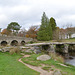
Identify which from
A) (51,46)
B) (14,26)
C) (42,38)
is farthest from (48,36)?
(14,26)

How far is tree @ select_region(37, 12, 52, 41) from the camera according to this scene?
36603 mm

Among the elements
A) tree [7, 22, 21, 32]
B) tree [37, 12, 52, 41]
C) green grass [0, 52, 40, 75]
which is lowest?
green grass [0, 52, 40, 75]

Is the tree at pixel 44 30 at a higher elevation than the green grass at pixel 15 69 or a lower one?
higher

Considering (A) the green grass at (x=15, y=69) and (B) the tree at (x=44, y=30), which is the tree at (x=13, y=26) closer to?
(B) the tree at (x=44, y=30)

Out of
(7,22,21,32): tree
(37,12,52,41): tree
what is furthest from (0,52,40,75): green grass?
(7,22,21,32): tree

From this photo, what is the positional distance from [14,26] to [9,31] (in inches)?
175

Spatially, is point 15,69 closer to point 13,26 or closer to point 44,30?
point 44,30

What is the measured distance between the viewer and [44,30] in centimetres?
3700

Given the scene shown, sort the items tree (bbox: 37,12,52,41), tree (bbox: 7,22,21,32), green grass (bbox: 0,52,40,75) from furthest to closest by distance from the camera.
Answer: tree (bbox: 7,22,21,32), tree (bbox: 37,12,52,41), green grass (bbox: 0,52,40,75)

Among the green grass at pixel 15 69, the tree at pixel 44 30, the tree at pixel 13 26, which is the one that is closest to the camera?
the green grass at pixel 15 69

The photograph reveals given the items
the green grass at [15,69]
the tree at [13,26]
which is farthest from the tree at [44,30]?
the green grass at [15,69]

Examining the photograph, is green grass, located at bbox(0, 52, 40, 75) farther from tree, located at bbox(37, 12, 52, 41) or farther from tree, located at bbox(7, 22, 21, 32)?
tree, located at bbox(7, 22, 21, 32)

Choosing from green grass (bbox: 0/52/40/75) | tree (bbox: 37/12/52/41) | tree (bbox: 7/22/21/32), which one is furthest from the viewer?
tree (bbox: 7/22/21/32)

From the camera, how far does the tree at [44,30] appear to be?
36.6 metres
